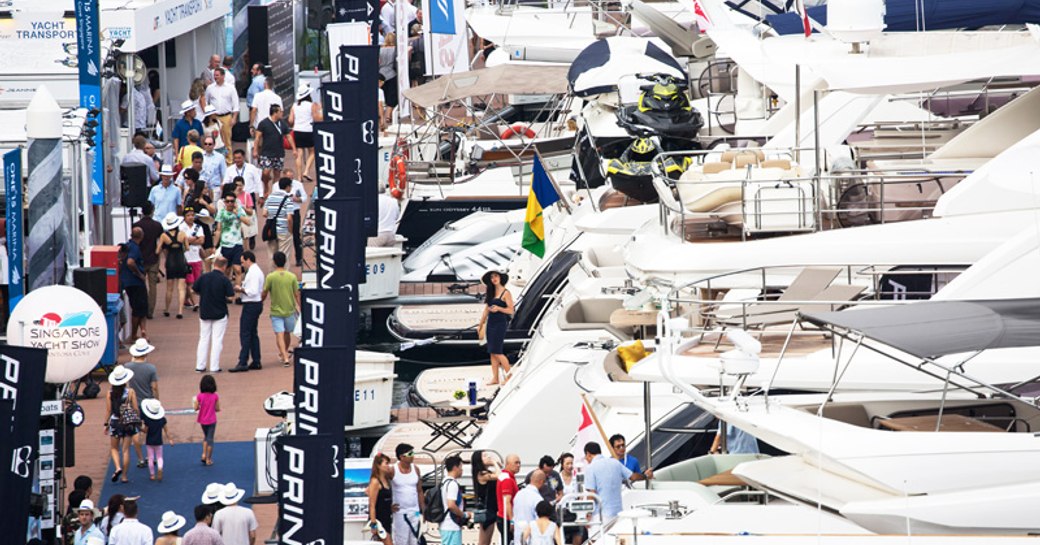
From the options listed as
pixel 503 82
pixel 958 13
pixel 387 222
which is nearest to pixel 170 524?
pixel 958 13

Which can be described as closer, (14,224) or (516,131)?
(14,224)

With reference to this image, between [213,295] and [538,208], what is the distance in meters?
3.74

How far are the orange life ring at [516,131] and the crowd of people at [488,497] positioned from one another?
11053mm

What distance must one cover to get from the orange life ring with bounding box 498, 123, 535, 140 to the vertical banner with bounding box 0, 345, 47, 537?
13.2 meters

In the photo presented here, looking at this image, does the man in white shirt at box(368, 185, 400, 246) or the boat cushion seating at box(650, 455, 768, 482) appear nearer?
the boat cushion seating at box(650, 455, 768, 482)

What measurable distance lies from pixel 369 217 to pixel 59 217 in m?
3.62

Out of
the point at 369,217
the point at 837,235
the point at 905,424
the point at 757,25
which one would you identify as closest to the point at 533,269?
the point at 369,217

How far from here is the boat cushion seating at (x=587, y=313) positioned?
18.5 meters

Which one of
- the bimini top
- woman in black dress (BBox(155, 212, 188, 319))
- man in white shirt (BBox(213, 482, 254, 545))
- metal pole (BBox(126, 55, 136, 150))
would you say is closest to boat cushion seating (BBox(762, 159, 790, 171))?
the bimini top

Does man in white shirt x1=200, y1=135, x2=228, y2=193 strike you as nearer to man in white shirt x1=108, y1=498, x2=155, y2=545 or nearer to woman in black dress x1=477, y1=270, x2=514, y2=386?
woman in black dress x1=477, y1=270, x2=514, y2=386

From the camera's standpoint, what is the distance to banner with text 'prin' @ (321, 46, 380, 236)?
71.3 feet

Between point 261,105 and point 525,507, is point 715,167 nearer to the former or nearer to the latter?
point 525,507

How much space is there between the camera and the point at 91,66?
24.9 meters

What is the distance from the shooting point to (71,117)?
23.2m
